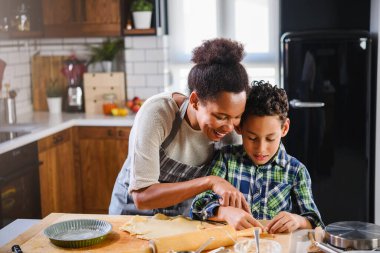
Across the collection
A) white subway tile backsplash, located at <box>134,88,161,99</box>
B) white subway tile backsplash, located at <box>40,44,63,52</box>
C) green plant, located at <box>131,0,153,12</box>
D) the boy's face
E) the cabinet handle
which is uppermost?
green plant, located at <box>131,0,153,12</box>

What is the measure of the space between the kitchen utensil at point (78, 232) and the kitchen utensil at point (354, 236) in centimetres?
67

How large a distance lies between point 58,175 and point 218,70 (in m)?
2.61

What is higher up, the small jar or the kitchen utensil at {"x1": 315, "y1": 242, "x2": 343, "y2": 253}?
the small jar

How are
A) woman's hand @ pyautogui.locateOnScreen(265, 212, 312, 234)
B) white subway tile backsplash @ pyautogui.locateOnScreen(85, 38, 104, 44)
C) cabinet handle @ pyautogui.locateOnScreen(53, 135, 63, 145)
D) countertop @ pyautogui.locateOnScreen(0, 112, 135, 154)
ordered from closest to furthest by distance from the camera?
woman's hand @ pyautogui.locateOnScreen(265, 212, 312, 234)
countertop @ pyautogui.locateOnScreen(0, 112, 135, 154)
cabinet handle @ pyautogui.locateOnScreen(53, 135, 63, 145)
white subway tile backsplash @ pyautogui.locateOnScreen(85, 38, 104, 44)

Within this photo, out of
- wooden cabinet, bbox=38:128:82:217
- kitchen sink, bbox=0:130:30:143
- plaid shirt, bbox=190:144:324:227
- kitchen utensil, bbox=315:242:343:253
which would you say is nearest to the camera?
kitchen utensil, bbox=315:242:343:253

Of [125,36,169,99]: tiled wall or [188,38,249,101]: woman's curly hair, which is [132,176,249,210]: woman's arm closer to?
[188,38,249,101]: woman's curly hair

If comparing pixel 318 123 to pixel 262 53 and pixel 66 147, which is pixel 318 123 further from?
pixel 66 147

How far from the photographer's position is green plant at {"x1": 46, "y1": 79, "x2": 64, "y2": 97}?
16.1 ft

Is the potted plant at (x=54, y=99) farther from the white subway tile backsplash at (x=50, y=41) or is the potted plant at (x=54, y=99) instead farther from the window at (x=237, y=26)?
the window at (x=237, y=26)

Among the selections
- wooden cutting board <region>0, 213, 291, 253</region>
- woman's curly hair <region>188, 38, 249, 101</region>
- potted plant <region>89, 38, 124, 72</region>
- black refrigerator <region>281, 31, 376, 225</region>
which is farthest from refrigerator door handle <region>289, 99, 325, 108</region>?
wooden cutting board <region>0, 213, 291, 253</region>

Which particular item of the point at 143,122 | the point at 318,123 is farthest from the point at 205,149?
the point at 318,123

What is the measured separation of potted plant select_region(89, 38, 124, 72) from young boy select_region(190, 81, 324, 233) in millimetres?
2848

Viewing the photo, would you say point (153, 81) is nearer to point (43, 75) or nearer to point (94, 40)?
point (94, 40)

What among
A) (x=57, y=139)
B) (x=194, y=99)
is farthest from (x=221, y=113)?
(x=57, y=139)
